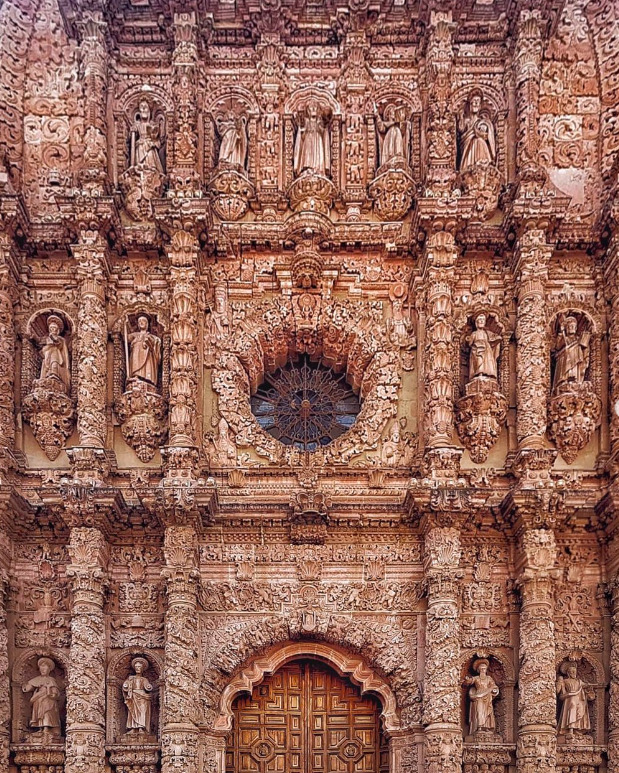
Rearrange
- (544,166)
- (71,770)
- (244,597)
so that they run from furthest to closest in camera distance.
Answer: (544,166) < (244,597) < (71,770)

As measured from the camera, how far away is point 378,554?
35.1ft

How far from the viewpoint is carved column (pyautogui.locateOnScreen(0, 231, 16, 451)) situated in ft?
34.7

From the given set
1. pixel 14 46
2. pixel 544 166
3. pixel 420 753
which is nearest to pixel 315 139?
pixel 544 166

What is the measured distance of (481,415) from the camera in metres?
10.8

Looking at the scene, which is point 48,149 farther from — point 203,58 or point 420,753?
point 420,753

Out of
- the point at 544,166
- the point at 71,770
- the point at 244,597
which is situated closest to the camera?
the point at 71,770

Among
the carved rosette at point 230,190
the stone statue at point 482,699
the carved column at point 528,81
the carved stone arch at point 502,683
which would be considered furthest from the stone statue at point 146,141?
the stone statue at point 482,699

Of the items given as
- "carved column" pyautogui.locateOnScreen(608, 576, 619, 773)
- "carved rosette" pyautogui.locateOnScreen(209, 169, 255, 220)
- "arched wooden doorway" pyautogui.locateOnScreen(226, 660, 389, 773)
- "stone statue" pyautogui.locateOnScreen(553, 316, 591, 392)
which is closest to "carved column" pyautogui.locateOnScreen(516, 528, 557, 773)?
"carved column" pyautogui.locateOnScreen(608, 576, 619, 773)

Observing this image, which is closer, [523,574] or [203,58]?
[523,574]

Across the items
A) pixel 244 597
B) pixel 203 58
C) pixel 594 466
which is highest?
pixel 203 58

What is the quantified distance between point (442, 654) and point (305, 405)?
10.1ft

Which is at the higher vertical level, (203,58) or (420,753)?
(203,58)

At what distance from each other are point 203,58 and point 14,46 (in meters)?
2.15

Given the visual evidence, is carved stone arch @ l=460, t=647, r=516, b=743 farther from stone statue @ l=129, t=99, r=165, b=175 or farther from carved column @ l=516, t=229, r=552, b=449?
stone statue @ l=129, t=99, r=165, b=175
